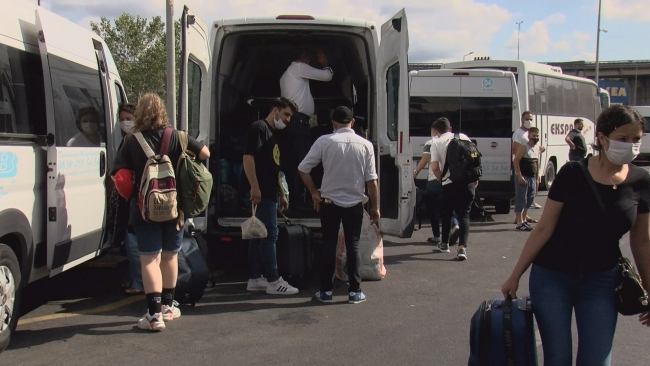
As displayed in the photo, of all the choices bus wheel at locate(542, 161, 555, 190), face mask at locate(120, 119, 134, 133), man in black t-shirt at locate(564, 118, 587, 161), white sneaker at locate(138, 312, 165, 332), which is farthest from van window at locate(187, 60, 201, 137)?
bus wheel at locate(542, 161, 555, 190)

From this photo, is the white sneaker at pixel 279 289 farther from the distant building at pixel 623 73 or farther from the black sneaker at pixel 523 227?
the distant building at pixel 623 73

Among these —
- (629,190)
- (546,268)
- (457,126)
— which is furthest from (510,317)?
(457,126)

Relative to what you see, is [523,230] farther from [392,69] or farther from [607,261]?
[607,261]

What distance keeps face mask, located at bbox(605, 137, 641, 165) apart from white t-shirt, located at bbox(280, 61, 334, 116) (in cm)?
472

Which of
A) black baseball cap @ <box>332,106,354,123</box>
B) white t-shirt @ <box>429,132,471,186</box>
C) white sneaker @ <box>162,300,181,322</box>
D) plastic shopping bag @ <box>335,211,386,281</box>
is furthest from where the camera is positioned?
white t-shirt @ <box>429,132,471,186</box>

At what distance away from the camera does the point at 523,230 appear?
426 inches

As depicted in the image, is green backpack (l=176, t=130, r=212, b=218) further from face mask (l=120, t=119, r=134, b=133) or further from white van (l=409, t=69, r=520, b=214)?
white van (l=409, t=69, r=520, b=214)

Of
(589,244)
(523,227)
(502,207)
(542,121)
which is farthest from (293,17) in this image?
(542,121)

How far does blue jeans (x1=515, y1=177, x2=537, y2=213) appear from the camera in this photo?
1083 centimetres

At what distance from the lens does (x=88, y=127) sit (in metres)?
5.98

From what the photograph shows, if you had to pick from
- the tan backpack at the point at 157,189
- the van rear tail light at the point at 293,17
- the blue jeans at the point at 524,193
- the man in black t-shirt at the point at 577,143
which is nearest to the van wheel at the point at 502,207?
the man in black t-shirt at the point at 577,143

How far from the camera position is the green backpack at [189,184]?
17.1 ft

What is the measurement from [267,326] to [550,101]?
12.8 metres

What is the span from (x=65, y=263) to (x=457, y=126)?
27.8 ft
